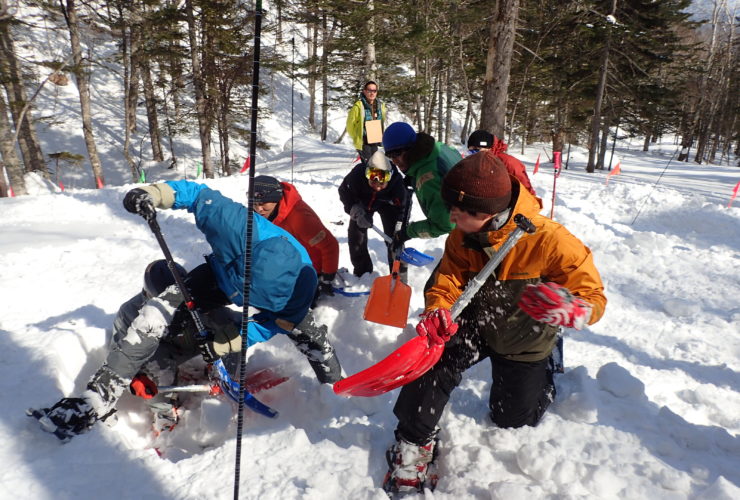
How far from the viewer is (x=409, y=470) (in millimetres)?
2012

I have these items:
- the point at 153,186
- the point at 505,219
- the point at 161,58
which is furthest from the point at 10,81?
the point at 505,219

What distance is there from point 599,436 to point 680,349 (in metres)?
2.05

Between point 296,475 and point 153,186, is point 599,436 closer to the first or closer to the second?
point 296,475

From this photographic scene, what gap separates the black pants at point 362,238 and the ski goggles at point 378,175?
16.8 inches

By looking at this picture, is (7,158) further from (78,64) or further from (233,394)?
(233,394)

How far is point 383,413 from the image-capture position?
264 centimetres

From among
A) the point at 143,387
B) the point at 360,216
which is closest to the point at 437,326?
the point at 143,387

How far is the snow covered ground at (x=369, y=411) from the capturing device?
193 centimetres

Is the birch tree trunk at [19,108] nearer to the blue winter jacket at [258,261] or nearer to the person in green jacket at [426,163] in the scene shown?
the blue winter jacket at [258,261]

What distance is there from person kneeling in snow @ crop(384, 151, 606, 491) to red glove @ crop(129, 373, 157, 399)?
1.53m

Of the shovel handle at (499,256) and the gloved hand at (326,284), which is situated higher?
the shovel handle at (499,256)

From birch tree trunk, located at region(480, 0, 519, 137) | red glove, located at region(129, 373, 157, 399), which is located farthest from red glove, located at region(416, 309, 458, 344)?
birch tree trunk, located at region(480, 0, 519, 137)

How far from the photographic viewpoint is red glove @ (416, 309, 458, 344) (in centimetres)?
191

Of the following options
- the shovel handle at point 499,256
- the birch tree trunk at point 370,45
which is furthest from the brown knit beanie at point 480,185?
the birch tree trunk at point 370,45
